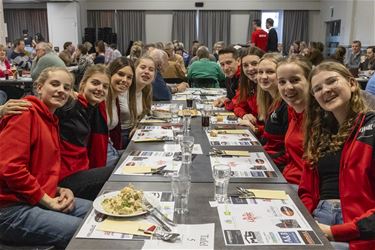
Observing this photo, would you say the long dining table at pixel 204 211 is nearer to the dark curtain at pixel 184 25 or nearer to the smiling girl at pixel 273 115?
the smiling girl at pixel 273 115

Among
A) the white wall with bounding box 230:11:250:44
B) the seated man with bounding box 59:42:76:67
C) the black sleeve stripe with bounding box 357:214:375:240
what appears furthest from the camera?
the white wall with bounding box 230:11:250:44

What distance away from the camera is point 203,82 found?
650 centimetres

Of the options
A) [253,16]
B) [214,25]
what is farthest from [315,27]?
[214,25]

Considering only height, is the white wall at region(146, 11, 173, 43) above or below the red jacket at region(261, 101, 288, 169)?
above

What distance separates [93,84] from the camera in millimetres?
2596

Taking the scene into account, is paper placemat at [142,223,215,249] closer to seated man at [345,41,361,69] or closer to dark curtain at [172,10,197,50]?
seated man at [345,41,361,69]

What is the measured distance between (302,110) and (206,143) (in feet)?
2.01

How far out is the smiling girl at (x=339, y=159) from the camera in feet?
5.14

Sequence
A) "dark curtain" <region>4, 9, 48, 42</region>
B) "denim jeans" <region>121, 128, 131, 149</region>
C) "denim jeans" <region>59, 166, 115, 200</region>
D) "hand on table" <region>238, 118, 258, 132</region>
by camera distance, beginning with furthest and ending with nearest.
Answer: "dark curtain" <region>4, 9, 48, 42</region>, "denim jeans" <region>121, 128, 131, 149</region>, "hand on table" <region>238, 118, 258, 132</region>, "denim jeans" <region>59, 166, 115, 200</region>

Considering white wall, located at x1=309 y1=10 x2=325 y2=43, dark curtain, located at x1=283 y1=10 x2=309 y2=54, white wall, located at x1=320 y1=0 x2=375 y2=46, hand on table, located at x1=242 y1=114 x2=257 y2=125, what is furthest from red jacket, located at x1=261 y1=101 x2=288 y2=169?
white wall, located at x1=309 y1=10 x2=325 y2=43

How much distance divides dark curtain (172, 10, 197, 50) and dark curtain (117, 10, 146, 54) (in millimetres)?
1122

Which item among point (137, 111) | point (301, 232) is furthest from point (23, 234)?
point (137, 111)

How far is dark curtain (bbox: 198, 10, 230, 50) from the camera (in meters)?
14.2

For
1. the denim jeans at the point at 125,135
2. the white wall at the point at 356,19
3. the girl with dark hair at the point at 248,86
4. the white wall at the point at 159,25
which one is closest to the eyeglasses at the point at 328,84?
the girl with dark hair at the point at 248,86
